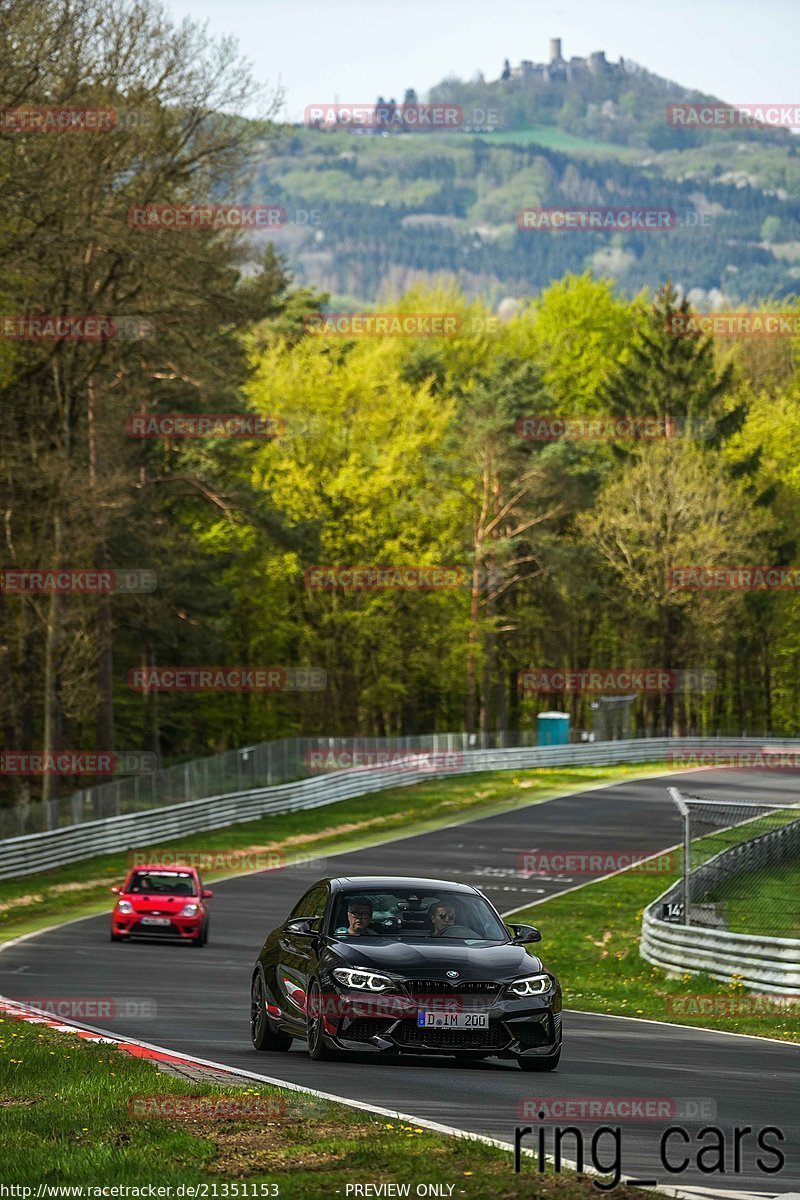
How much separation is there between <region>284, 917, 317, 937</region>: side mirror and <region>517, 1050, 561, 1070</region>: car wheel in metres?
1.82

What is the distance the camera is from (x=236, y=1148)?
9.03m

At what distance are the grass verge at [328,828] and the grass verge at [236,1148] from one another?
2038cm

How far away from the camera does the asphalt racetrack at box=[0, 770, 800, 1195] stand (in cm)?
998

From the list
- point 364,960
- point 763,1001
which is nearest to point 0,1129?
point 364,960

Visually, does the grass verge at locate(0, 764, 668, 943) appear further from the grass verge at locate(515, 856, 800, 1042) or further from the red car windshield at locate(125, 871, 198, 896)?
the grass verge at locate(515, 856, 800, 1042)

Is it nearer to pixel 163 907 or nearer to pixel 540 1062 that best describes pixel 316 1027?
pixel 540 1062

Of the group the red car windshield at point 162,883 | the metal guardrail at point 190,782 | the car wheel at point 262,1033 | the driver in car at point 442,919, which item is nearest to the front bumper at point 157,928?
the red car windshield at point 162,883

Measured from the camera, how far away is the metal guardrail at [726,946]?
2153cm

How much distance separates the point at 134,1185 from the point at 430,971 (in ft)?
15.5

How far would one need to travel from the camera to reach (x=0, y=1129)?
9.48m
